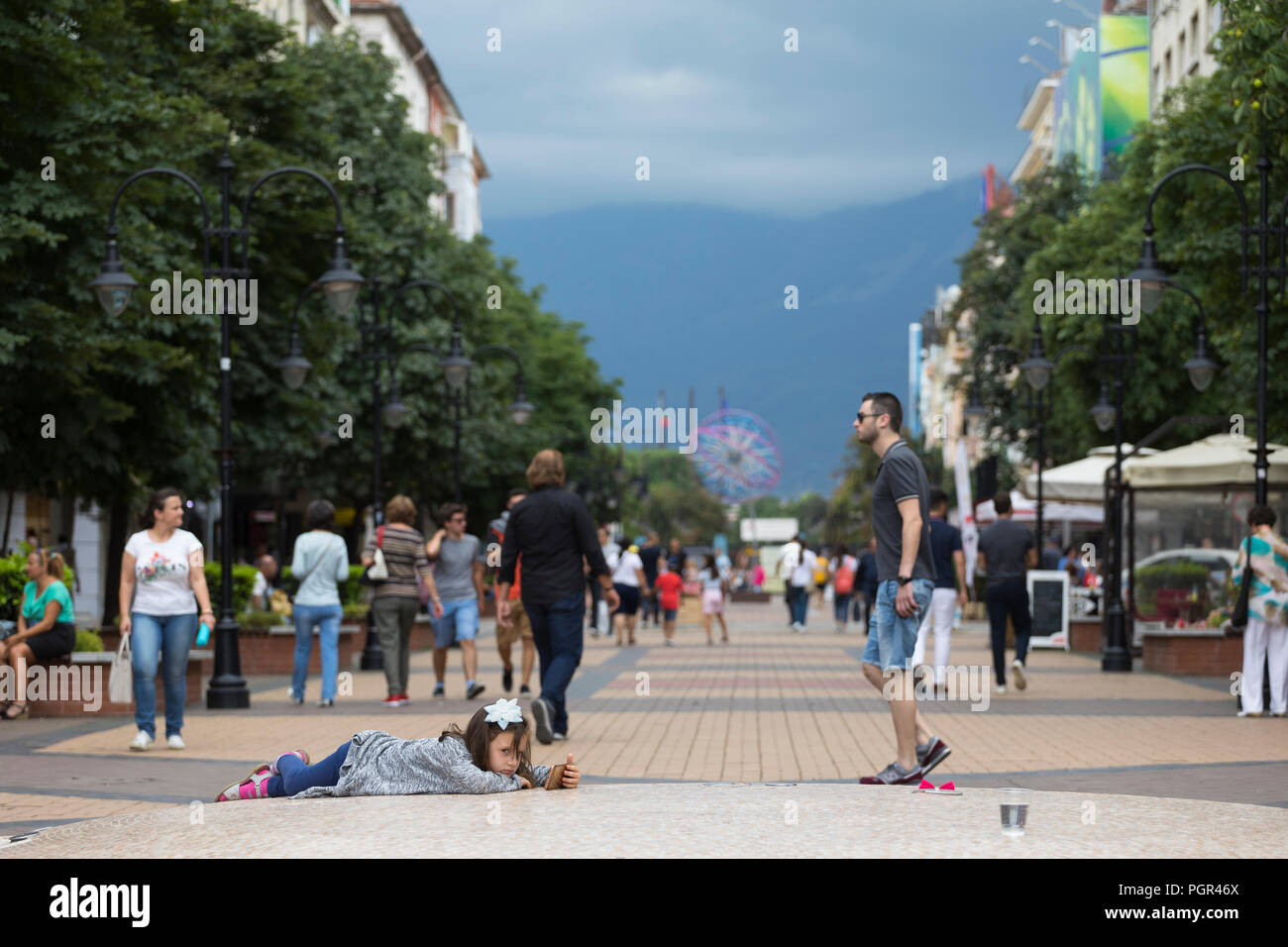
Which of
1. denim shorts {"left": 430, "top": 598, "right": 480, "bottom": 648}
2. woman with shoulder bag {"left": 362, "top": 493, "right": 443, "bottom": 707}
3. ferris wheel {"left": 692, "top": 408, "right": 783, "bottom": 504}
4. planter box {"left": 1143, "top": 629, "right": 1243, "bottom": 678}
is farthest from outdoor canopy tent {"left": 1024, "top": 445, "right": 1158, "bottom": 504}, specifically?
ferris wheel {"left": 692, "top": 408, "right": 783, "bottom": 504}

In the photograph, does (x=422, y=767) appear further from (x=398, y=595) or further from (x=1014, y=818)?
(x=398, y=595)

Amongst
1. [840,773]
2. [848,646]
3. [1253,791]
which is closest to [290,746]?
[840,773]

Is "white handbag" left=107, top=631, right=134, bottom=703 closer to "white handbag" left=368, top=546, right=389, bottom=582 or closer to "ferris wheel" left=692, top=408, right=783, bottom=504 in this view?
"white handbag" left=368, top=546, right=389, bottom=582

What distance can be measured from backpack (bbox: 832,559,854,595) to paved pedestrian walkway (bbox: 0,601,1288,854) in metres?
17.8

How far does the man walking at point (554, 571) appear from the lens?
44.0ft

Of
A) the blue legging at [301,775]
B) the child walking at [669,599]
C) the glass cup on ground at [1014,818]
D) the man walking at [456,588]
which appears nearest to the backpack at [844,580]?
the child walking at [669,599]

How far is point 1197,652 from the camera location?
2228 centimetres

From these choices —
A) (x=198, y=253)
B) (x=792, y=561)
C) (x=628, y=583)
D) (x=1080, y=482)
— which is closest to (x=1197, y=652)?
(x=1080, y=482)

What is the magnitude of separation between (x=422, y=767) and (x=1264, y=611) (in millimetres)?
9745

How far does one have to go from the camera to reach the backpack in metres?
40.8

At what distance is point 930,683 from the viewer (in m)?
19.6

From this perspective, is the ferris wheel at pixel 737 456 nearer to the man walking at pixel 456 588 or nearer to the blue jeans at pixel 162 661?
the man walking at pixel 456 588
